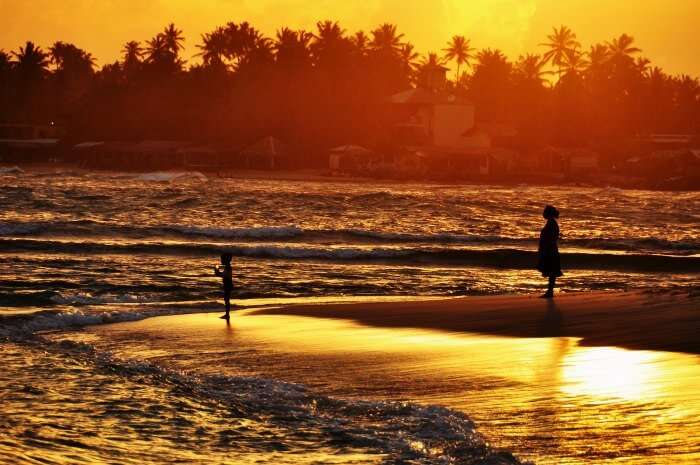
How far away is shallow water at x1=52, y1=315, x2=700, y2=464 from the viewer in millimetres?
8297

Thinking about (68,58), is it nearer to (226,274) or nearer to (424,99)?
(424,99)

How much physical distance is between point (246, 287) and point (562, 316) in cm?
714

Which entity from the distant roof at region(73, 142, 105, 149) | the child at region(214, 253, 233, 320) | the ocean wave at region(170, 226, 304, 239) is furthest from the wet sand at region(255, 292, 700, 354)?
the distant roof at region(73, 142, 105, 149)

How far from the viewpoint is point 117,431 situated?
9000 mm

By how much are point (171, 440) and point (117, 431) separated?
495 millimetres

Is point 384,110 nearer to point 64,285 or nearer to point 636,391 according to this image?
point 64,285

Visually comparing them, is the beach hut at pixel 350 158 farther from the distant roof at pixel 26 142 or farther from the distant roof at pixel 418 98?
the distant roof at pixel 26 142

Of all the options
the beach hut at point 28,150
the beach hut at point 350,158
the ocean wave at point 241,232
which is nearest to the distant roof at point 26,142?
the beach hut at point 28,150

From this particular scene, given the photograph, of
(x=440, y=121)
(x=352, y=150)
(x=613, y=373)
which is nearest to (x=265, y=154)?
(x=352, y=150)

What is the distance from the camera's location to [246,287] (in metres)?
20.2

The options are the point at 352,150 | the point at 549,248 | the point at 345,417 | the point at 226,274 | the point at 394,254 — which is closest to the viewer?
the point at 345,417

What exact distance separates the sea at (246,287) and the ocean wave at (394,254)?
7 centimetres

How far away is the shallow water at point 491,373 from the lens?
8.30 metres

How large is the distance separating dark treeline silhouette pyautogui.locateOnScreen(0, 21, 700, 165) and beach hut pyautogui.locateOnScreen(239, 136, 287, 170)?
117 inches
